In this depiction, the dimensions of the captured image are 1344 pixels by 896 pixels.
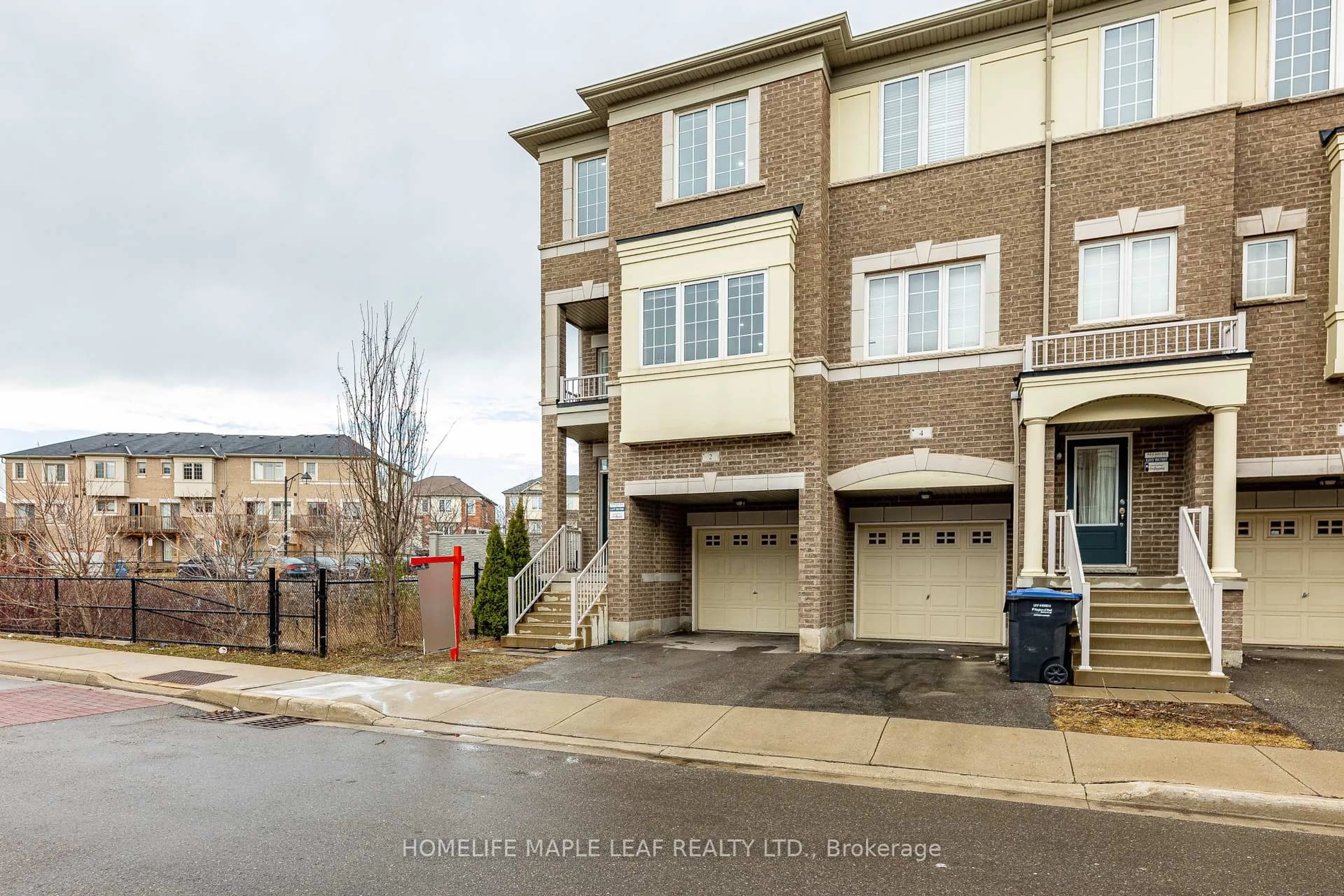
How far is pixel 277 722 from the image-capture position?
8.42m

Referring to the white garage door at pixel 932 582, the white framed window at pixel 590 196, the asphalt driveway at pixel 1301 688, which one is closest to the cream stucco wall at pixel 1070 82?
the white framed window at pixel 590 196

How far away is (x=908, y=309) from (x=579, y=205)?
303 inches

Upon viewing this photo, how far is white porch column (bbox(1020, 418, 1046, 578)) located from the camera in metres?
11.0

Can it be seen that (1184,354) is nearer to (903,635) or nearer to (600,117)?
(903,635)

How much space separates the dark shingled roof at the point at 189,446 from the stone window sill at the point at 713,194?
140 feet

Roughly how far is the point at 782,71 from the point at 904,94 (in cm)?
223

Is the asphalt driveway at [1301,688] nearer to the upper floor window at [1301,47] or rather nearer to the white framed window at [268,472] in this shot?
the upper floor window at [1301,47]

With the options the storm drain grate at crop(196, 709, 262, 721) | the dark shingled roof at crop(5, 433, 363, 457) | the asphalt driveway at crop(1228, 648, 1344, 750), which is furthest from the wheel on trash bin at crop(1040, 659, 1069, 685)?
the dark shingled roof at crop(5, 433, 363, 457)

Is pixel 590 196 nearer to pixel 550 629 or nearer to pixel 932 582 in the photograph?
pixel 550 629

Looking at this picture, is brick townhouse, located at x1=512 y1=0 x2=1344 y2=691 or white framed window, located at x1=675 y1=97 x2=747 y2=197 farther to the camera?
white framed window, located at x1=675 y1=97 x2=747 y2=197

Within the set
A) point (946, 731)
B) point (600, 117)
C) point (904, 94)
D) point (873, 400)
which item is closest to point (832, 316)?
point (873, 400)

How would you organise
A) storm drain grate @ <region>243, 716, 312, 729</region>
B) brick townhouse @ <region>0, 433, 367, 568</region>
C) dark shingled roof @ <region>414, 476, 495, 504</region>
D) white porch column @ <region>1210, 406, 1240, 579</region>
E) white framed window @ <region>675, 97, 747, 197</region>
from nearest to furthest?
storm drain grate @ <region>243, 716, 312, 729</region> < white porch column @ <region>1210, 406, 1240, 579</region> < white framed window @ <region>675, 97, 747, 197</region> < brick townhouse @ <region>0, 433, 367, 568</region> < dark shingled roof @ <region>414, 476, 495, 504</region>

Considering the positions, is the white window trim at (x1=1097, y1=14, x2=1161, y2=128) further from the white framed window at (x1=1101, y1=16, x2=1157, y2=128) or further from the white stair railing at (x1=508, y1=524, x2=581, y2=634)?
the white stair railing at (x1=508, y1=524, x2=581, y2=634)

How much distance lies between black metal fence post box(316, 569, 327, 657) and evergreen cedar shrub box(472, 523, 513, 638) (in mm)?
2893
